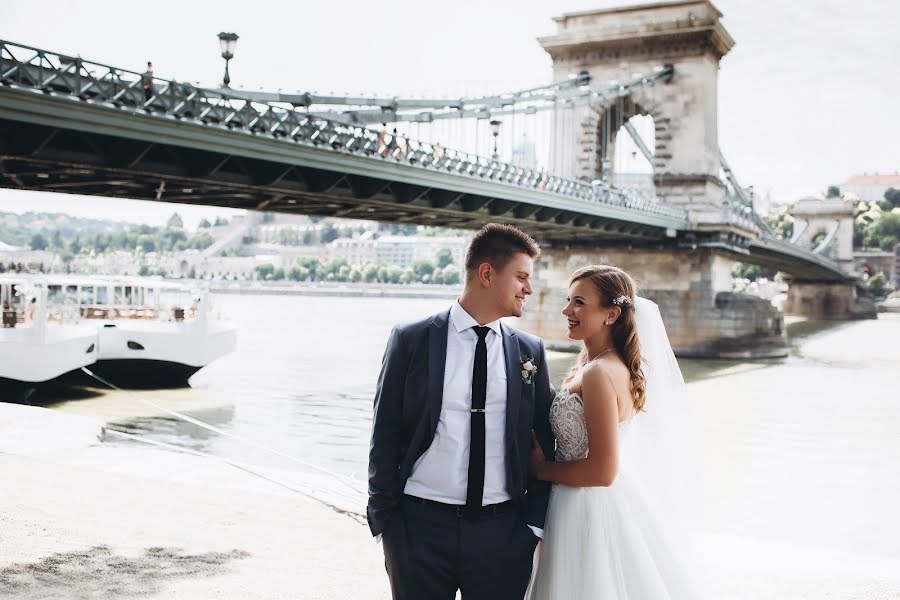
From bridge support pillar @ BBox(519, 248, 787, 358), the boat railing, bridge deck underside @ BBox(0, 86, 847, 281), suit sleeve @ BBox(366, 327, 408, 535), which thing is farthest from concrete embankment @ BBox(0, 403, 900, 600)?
bridge support pillar @ BBox(519, 248, 787, 358)

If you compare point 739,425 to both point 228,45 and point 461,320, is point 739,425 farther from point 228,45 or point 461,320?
point 461,320

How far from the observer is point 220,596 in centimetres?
415

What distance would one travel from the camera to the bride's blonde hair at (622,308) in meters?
2.89

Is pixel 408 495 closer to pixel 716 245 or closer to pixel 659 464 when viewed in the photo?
pixel 659 464

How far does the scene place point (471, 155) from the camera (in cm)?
1997

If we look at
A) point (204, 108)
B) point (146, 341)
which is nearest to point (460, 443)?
point (204, 108)

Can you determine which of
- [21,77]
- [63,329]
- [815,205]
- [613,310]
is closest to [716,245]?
[63,329]

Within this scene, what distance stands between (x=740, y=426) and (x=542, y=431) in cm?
1422

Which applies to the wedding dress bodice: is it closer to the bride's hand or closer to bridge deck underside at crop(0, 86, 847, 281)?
the bride's hand

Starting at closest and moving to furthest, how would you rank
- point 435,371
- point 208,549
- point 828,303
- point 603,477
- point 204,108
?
point 435,371 → point 603,477 → point 208,549 → point 204,108 → point 828,303

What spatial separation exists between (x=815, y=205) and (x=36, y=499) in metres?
80.0

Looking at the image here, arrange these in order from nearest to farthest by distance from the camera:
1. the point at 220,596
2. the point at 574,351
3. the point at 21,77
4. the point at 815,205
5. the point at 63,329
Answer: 1. the point at 220,596
2. the point at 21,77
3. the point at 63,329
4. the point at 574,351
5. the point at 815,205

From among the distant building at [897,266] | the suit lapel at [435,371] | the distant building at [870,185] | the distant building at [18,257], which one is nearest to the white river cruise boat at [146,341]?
the distant building at [18,257]

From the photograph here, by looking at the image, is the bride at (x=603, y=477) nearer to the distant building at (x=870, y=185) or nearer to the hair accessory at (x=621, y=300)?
the hair accessory at (x=621, y=300)
